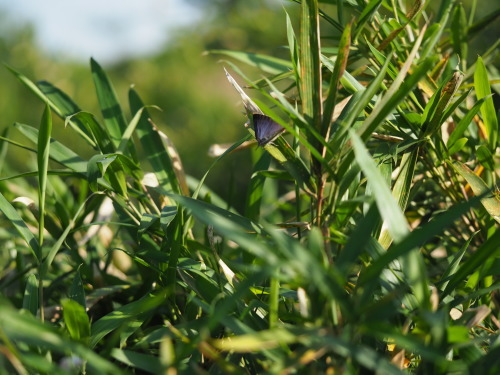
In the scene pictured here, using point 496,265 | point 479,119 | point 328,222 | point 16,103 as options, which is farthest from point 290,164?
point 16,103

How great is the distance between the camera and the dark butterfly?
375 millimetres

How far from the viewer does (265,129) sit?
38cm

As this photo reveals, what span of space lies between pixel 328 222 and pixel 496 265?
126mm

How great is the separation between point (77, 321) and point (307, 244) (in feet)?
0.48

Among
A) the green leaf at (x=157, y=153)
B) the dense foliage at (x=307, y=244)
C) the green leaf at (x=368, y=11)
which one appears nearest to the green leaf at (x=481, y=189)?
the dense foliage at (x=307, y=244)

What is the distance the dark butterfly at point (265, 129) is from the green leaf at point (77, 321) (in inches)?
5.8

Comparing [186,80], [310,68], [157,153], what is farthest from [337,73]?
[186,80]

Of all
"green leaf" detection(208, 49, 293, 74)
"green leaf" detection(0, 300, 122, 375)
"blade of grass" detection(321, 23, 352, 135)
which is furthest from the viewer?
"green leaf" detection(208, 49, 293, 74)

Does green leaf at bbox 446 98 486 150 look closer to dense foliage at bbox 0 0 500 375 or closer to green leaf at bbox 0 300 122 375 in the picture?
dense foliage at bbox 0 0 500 375

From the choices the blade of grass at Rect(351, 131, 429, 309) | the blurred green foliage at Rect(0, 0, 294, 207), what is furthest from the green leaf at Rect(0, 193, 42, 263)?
the blurred green foliage at Rect(0, 0, 294, 207)

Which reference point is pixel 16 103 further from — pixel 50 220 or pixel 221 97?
pixel 50 220

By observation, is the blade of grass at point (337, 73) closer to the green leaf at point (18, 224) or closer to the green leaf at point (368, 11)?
the green leaf at point (368, 11)

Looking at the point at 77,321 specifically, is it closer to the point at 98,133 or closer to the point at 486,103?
the point at 98,133

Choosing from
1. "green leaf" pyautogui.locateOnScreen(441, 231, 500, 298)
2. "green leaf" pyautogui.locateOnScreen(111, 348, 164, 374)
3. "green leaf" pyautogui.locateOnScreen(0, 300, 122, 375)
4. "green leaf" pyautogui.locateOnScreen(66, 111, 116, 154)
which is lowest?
"green leaf" pyautogui.locateOnScreen(111, 348, 164, 374)
